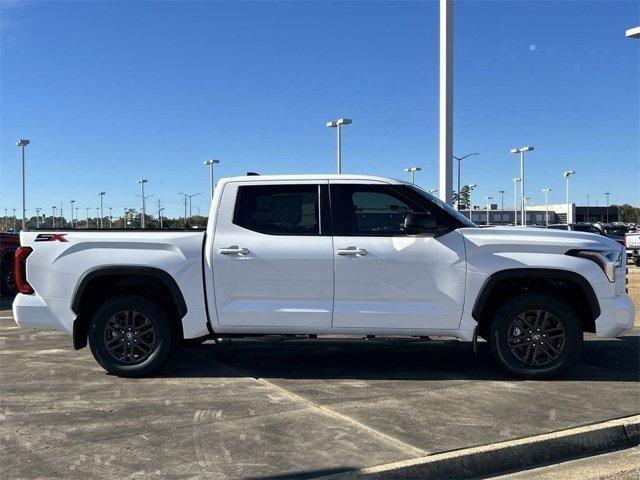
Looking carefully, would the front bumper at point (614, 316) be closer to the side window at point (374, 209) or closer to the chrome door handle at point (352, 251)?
the side window at point (374, 209)

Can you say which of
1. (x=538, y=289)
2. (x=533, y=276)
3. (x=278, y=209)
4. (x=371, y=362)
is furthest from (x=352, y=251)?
(x=538, y=289)

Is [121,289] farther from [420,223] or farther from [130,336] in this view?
[420,223]

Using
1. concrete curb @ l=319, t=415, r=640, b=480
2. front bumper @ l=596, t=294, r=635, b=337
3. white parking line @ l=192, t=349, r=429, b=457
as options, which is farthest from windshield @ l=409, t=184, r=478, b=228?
white parking line @ l=192, t=349, r=429, b=457

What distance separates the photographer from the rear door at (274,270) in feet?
19.6

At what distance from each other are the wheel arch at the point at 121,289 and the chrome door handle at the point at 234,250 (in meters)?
0.59

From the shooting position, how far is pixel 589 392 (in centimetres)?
577

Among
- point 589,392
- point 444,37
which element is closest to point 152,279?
point 589,392

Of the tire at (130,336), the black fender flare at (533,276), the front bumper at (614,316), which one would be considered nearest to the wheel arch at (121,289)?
the tire at (130,336)

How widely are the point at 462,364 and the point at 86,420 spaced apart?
402 centimetres

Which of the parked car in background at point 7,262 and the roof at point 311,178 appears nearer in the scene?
the roof at point 311,178

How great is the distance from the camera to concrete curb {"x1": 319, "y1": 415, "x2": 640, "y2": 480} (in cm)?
395

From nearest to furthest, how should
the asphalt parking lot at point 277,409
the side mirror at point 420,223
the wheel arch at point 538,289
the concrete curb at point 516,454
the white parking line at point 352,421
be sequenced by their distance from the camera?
1. the concrete curb at point 516,454
2. the asphalt parking lot at point 277,409
3. the white parking line at point 352,421
4. the side mirror at point 420,223
5. the wheel arch at point 538,289

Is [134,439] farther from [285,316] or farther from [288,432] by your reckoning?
[285,316]

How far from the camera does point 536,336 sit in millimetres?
6059
